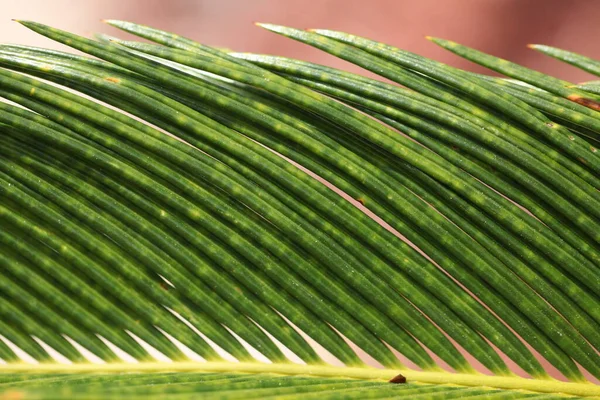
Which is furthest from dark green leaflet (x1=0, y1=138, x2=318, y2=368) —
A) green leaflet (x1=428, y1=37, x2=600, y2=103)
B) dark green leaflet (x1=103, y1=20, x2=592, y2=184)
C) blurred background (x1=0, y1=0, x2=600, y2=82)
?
blurred background (x1=0, y1=0, x2=600, y2=82)

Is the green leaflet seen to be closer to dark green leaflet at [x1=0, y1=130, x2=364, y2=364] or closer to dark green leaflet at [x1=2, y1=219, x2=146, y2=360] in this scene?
dark green leaflet at [x1=0, y1=130, x2=364, y2=364]

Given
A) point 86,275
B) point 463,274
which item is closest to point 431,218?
point 463,274

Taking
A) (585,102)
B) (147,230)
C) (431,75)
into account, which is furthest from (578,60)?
(147,230)

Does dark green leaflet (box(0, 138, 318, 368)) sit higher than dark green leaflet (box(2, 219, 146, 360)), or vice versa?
dark green leaflet (box(0, 138, 318, 368))

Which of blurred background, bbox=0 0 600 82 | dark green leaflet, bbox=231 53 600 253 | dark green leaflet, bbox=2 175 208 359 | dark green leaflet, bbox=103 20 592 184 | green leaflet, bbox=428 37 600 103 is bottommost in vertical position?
dark green leaflet, bbox=2 175 208 359

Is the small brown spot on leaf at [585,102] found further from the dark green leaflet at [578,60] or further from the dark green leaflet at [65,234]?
the dark green leaflet at [65,234]

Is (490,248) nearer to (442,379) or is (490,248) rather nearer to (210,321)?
(442,379)

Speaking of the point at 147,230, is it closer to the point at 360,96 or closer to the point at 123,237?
the point at 123,237
